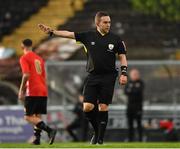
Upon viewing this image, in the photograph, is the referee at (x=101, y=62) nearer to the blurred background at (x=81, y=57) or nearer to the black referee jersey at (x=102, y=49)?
the black referee jersey at (x=102, y=49)

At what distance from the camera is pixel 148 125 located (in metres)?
25.1

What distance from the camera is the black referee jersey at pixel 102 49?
1584 centimetres

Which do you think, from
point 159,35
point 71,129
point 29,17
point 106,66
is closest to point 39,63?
point 106,66

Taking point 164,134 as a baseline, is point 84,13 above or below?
above

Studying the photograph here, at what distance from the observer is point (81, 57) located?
33.7m

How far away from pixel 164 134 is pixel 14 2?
1813 cm

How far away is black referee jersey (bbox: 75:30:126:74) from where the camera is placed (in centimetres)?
1584

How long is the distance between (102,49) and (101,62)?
0.22 m

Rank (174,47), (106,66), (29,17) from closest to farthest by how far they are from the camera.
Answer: (106,66), (174,47), (29,17)

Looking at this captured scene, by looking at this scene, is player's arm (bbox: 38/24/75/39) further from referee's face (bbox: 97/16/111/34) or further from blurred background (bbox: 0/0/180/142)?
blurred background (bbox: 0/0/180/142)

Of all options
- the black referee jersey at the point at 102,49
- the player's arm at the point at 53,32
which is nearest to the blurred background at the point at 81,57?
the black referee jersey at the point at 102,49

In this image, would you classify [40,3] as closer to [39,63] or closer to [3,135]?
[3,135]

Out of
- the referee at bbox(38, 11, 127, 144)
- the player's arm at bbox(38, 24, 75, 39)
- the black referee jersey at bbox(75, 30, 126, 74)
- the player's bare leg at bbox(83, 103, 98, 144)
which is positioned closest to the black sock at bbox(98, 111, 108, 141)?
the referee at bbox(38, 11, 127, 144)

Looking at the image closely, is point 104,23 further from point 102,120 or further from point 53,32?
point 102,120
